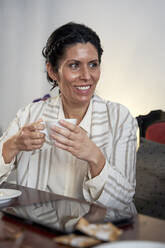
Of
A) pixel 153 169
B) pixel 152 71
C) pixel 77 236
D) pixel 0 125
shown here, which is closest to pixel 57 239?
pixel 77 236

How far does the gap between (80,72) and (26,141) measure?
1.35 ft

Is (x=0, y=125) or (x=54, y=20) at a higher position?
(x=54, y=20)

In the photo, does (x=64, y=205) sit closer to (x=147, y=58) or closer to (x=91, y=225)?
(x=91, y=225)

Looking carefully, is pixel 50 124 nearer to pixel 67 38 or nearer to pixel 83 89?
pixel 83 89

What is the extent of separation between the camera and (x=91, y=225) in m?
0.79

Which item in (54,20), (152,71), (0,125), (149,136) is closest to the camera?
(149,136)

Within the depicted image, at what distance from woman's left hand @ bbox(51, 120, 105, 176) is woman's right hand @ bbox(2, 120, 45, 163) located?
9cm

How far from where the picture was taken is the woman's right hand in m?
1.26

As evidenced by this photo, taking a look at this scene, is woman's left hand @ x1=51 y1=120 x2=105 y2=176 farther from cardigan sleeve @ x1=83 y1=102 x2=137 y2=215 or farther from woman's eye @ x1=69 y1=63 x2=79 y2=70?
woman's eye @ x1=69 y1=63 x2=79 y2=70

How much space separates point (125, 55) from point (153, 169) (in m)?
1.25

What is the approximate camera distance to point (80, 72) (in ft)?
5.09

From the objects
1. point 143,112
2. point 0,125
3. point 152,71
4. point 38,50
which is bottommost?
point 0,125

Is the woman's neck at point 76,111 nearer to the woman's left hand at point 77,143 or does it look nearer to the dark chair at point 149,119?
the woman's left hand at point 77,143

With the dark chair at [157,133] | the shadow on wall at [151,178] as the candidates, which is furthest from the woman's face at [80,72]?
the dark chair at [157,133]
